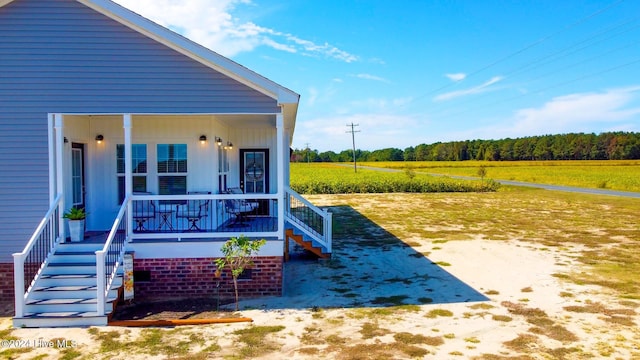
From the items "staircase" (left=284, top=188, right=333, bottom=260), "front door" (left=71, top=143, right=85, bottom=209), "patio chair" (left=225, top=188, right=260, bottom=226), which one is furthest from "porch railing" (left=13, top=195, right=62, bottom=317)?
"staircase" (left=284, top=188, right=333, bottom=260)

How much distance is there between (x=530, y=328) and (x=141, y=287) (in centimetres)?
→ 675

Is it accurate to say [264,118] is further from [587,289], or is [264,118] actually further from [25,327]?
[587,289]

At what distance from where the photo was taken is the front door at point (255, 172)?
13.3m

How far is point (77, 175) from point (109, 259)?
2815 millimetres

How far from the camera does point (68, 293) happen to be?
7.29m

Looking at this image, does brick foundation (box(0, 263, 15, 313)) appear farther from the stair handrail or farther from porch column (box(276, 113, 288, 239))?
porch column (box(276, 113, 288, 239))

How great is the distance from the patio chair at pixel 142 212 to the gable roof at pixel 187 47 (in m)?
3.37

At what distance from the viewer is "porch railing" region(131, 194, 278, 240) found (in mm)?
8469

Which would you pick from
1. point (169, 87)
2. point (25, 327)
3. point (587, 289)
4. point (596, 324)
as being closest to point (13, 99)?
point (169, 87)

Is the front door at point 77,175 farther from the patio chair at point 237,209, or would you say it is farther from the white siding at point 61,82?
the patio chair at point 237,209

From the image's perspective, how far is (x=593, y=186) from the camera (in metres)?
37.5

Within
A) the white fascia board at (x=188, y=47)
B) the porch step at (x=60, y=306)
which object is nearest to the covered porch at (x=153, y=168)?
the white fascia board at (x=188, y=47)

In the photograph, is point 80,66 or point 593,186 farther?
point 593,186

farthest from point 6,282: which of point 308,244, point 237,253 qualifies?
point 308,244
